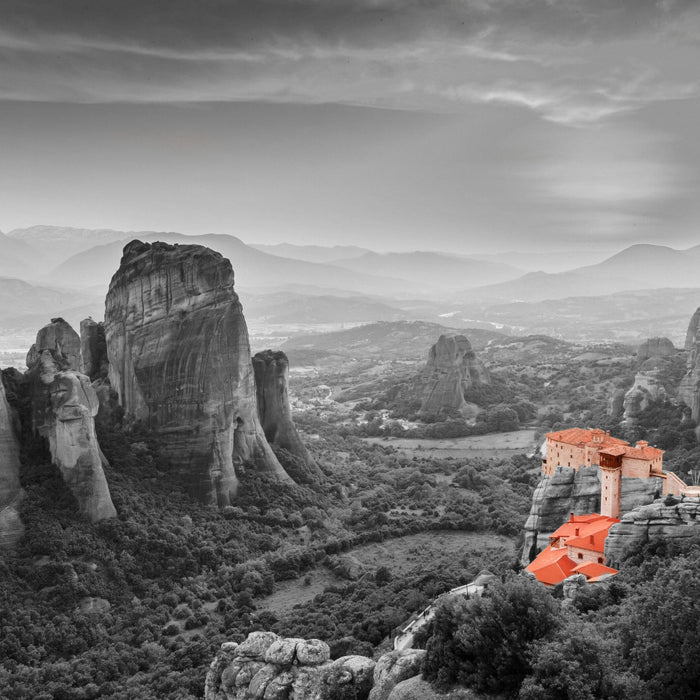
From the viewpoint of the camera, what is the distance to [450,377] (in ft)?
387

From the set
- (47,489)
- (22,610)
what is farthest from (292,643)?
(47,489)

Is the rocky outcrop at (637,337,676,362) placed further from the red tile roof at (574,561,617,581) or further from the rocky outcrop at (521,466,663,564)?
the red tile roof at (574,561,617,581)

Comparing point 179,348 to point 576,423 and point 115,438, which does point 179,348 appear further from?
point 576,423

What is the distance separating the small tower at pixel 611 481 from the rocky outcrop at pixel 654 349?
292ft

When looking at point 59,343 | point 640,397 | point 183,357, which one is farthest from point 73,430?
point 640,397

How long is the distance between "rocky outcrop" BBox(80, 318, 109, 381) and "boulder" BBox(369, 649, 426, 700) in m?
47.6

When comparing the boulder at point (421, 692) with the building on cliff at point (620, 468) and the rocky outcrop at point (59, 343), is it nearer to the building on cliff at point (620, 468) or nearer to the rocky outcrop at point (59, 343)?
the building on cliff at point (620, 468)

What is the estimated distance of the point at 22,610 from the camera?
38344mm

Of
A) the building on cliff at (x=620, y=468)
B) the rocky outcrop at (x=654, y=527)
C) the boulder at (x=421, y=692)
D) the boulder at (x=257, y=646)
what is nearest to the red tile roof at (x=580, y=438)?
the building on cliff at (x=620, y=468)

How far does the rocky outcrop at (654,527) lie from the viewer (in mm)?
31469

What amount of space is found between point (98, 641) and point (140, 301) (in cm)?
2816

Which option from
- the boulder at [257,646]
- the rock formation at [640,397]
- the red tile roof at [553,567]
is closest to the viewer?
the boulder at [257,646]

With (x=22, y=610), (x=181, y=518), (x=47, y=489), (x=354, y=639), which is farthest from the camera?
(x=181, y=518)

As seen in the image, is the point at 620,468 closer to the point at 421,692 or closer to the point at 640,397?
the point at 421,692
